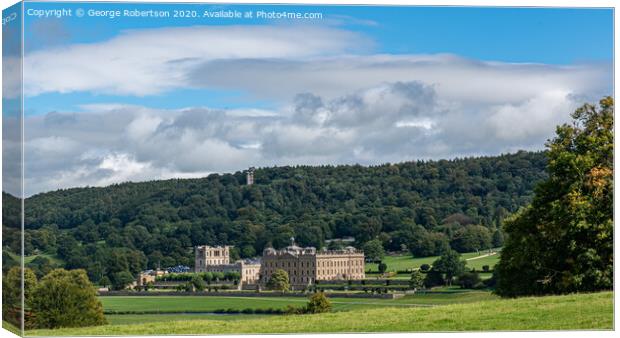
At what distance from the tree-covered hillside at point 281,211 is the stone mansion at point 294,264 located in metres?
0.21

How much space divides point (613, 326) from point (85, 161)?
8768 mm

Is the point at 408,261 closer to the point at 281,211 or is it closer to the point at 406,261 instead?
the point at 406,261

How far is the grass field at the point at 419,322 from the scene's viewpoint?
20.5 metres

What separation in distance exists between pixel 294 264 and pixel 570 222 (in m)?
4.97

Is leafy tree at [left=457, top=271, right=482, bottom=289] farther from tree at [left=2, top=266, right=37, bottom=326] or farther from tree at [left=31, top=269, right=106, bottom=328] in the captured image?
tree at [left=2, top=266, right=37, bottom=326]

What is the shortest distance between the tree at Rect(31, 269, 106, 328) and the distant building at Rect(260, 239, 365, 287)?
9.97ft

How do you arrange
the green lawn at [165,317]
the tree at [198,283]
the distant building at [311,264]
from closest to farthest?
the green lawn at [165,317]
the distant building at [311,264]
the tree at [198,283]

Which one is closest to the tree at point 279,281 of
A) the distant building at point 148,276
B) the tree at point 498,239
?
the distant building at point 148,276

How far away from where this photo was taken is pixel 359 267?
2327cm

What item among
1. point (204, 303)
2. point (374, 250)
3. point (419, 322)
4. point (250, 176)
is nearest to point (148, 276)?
point (204, 303)

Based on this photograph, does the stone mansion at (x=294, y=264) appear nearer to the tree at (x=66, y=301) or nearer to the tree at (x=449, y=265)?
the tree at (x=449, y=265)

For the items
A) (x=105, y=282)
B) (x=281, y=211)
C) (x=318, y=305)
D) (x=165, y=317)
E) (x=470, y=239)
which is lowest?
(x=165, y=317)

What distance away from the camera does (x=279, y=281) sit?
23.0 m

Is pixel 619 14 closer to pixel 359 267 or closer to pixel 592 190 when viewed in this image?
pixel 592 190
